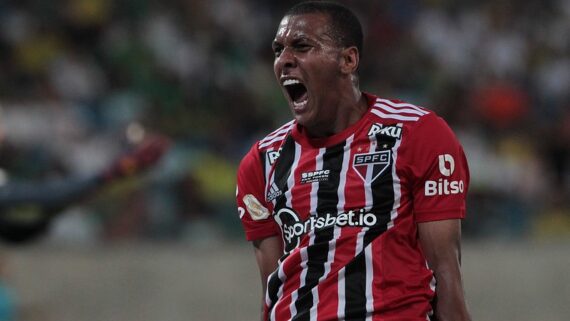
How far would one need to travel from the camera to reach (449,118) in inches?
376

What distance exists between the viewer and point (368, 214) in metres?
3.65

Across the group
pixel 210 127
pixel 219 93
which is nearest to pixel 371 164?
pixel 210 127

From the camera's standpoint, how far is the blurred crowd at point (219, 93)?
832 centimetres

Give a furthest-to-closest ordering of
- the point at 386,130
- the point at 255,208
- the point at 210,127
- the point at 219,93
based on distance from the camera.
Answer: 1. the point at 219,93
2. the point at 210,127
3. the point at 255,208
4. the point at 386,130

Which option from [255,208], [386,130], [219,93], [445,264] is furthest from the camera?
[219,93]

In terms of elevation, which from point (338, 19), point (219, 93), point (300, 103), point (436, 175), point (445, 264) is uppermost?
point (338, 19)

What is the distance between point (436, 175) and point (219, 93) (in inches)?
248

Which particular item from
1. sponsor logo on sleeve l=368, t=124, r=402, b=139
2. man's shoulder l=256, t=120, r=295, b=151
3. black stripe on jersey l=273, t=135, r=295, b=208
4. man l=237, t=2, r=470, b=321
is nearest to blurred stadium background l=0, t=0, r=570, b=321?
man's shoulder l=256, t=120, r=295, b=151

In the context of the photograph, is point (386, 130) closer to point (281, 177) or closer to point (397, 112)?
point (397, 112)

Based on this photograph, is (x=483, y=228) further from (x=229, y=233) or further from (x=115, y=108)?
(x=115, y=108)

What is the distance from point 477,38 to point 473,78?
2.55 ft

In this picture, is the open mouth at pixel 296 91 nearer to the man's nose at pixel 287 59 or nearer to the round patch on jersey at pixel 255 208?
the man's nose at pixel 287 59

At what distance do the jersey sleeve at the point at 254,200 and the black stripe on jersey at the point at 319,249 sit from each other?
29 cm

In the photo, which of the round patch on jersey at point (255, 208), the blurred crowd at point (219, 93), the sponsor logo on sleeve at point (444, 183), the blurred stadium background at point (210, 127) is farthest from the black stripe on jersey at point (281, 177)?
the blurred crowd at point (219, 93)
